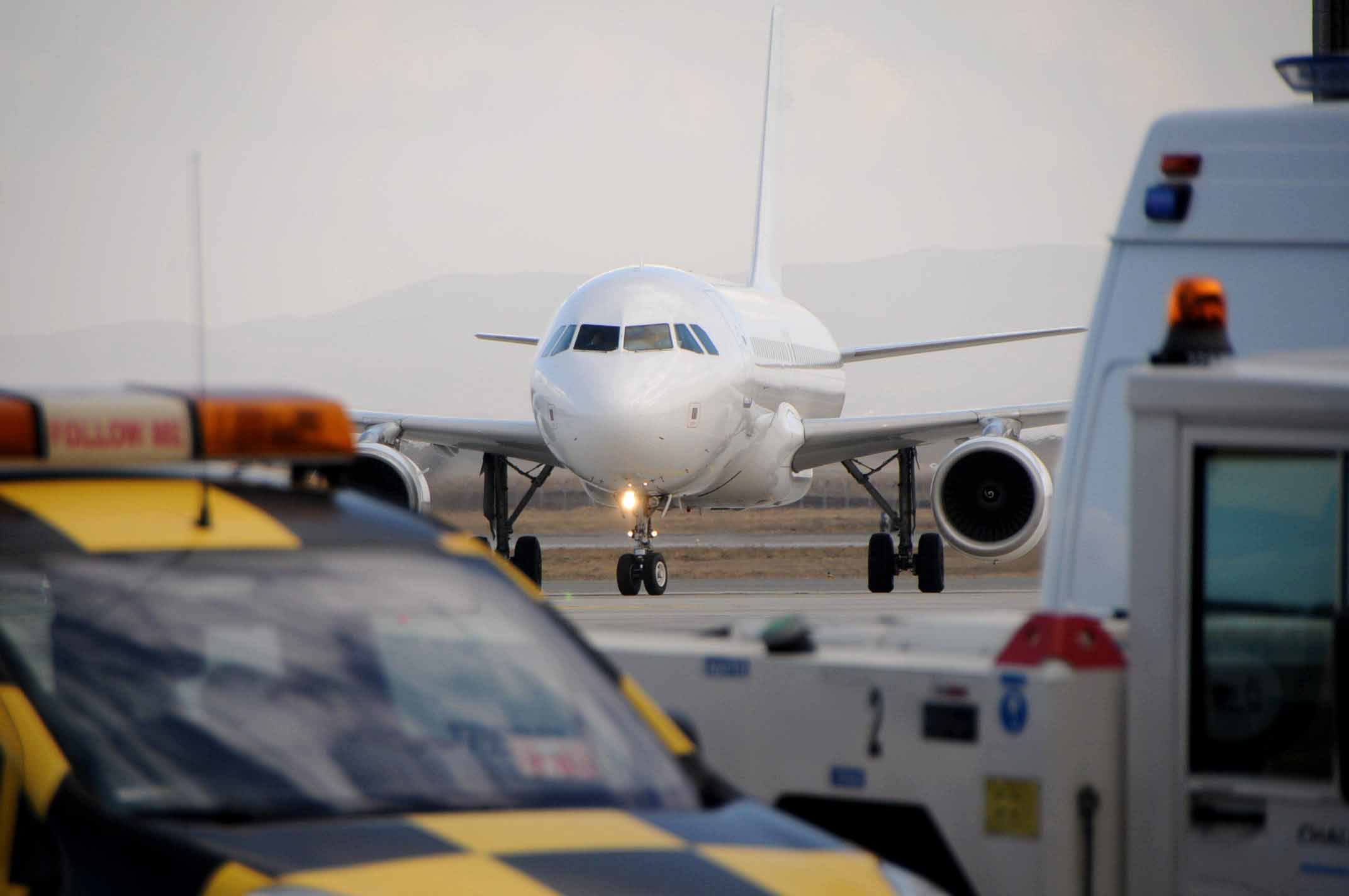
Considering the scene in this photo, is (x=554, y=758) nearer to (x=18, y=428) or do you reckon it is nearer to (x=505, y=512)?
(x=18, y=428)

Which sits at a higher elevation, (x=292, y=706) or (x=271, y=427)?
(x=271, y=427)

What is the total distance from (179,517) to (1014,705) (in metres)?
1.68

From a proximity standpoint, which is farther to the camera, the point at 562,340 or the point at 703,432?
the point at 703,432

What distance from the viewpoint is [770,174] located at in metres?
35.3

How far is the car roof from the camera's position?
3.46m

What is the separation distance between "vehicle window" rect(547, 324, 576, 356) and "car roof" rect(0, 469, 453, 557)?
53.2 ft

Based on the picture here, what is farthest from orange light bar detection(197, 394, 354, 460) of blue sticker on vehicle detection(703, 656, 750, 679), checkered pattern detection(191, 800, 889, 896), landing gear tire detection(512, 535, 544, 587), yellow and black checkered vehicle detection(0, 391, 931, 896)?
landing gear tire detection(512, 535, 544, 587)

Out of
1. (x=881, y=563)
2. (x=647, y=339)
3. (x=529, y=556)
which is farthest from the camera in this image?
(x=881, y=563)

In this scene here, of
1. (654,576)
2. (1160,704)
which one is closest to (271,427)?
(1160,704)

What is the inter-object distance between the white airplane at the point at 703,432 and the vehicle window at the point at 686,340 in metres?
0.02

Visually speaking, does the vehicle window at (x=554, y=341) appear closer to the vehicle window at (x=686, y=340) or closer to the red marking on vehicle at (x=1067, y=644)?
the vehicle window at (x=686, y=340)

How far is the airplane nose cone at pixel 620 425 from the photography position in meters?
19.5

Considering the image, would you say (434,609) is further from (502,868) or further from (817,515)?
(817,515)

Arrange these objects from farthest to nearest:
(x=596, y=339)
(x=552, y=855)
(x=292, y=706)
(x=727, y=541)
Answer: (x=727, y=541) → (x=596, y=339) → (x=292, y=706) → (x=552, y=855)
